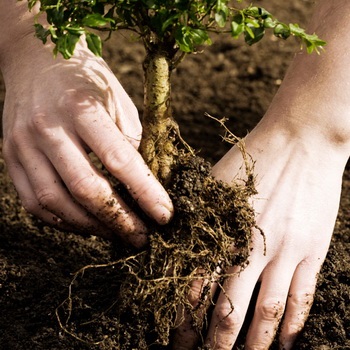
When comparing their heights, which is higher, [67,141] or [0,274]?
[67,141]

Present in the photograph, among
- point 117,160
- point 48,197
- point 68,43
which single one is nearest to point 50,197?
point 48,197

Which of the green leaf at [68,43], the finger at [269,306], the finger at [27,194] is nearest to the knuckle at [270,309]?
the finger at [269,306]

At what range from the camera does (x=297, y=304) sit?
184cm

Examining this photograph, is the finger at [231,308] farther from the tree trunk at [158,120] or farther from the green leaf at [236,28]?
the green leaf at [236,28]

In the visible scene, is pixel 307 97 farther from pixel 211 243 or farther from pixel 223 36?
pixel 223 36

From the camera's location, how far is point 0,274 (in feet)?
6.64

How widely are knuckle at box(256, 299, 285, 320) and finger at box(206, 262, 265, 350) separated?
4cm

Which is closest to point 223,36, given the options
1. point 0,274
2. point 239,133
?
point 239,133

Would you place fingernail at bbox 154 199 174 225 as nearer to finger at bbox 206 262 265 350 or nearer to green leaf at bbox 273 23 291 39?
finger at bbox 206 262 265 350

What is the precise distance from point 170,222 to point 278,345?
20.2 inches

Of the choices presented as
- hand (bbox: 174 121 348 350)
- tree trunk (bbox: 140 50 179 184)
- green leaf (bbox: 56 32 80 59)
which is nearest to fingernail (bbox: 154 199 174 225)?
tree trunk (bbox: 140 50 179 184)

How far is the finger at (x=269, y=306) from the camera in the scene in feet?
5.90

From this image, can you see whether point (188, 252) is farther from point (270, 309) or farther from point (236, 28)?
point (236, 28)

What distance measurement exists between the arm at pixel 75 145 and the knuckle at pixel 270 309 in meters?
0.39
